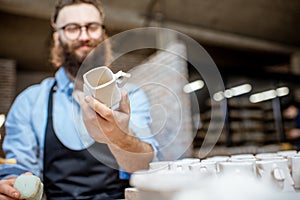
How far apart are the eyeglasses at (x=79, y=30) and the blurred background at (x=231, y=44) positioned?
2.18 meters

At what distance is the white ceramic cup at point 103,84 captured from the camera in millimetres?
600

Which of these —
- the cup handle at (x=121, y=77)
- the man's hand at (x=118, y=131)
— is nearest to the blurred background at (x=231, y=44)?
the man's hand at (x=118, y=131)

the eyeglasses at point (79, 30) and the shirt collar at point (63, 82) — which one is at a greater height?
the eyeglasses at point (79, 30)

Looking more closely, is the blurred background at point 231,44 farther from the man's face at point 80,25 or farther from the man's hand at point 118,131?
the man's hand at point 118,131

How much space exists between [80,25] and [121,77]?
0.45m

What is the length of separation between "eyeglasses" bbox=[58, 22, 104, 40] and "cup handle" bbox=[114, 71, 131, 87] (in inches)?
17.0

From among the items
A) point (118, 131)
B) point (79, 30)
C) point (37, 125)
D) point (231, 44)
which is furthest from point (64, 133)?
point (231, 44)

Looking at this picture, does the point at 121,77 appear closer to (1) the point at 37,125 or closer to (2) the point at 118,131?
(2) the point at 118,131

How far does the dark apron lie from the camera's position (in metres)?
1.05

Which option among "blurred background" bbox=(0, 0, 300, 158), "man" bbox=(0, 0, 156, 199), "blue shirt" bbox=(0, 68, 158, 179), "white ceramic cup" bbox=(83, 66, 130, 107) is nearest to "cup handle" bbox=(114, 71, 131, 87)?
"white ceramic cup" bbox=(83, 66, 130, 107)

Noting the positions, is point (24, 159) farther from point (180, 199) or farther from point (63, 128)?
point (180, 199)

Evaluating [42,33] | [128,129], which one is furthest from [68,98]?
[42,33]

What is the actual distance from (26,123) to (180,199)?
40.6 inches

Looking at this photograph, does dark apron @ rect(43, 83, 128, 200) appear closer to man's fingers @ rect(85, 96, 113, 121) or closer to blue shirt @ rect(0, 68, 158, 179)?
blue shirt @ rect(0, 68, 158, 179)
